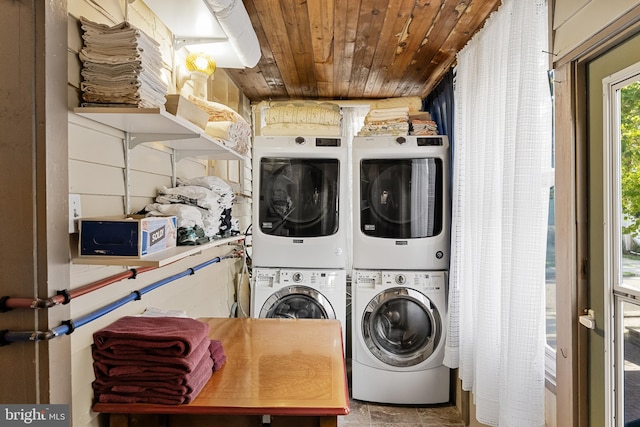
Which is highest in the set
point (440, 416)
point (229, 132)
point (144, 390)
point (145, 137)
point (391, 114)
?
point (391, 114)

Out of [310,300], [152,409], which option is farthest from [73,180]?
[310,300]

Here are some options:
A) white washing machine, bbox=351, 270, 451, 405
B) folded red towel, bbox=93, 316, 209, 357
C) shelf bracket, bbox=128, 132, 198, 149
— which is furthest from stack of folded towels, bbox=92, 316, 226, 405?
white washing machine, bbox=351, 270, 451, 405

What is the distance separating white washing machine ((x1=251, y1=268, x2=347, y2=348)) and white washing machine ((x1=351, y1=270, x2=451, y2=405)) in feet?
0.46

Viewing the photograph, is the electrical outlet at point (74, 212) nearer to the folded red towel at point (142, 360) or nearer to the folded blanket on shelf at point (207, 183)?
the folded red towel at point (142, 360)

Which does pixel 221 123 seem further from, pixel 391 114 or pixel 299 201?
pixel 391 114

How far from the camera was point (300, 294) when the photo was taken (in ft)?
9.30

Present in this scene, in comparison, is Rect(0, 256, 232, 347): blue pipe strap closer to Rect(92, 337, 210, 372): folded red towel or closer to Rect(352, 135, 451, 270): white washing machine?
Rect(92, 337, 210, 372): folded red towel

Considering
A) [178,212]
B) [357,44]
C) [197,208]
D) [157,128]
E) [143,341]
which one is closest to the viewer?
[143,341]

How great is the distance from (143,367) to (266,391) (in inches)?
15.3

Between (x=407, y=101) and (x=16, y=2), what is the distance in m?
2.50

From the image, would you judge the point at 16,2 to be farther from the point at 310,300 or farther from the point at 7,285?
the point at 310,300

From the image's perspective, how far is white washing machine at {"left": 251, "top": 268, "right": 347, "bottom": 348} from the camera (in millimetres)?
2822

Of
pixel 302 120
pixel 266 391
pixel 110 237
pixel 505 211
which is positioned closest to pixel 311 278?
pixel 302 120

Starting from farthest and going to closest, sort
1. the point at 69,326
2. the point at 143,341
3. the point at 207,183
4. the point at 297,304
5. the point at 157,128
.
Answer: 1. the point at 297,304
2. the point at 207,183
3. the point at 157,128
4. the point at 143,341
5. the point at 69,326
